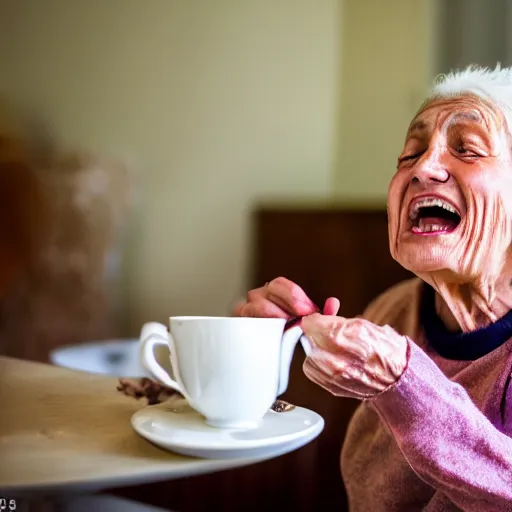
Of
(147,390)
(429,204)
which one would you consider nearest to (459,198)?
(429,204)

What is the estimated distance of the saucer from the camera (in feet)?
1.02

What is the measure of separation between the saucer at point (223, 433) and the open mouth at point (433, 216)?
0.13 metres

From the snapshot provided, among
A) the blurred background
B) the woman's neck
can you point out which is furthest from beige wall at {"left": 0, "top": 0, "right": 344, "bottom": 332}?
the woman's neck

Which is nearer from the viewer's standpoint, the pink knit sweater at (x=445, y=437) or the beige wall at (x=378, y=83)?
the pink knit sweater at (x=445, y=437)

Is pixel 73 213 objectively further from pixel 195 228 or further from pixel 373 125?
pixel 373 125

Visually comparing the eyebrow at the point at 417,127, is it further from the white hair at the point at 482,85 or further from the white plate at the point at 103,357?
the white plate at the point at 103,357

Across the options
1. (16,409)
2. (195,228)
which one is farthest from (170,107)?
(16,409)

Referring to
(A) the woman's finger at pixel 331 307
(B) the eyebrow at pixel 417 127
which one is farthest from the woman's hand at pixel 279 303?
(B) the eyebrow at pixel 417 127

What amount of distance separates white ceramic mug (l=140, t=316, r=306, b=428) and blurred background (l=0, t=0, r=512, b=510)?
3 cm

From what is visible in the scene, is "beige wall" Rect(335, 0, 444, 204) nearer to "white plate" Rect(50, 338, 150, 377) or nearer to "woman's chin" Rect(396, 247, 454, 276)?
"woman's chin" Rect(396, 247, 454, 276)

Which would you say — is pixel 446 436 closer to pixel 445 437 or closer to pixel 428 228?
pixel 445 437

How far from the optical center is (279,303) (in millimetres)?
386

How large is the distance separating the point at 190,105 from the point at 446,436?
25 cm

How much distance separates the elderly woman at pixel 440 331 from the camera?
0.31 m
